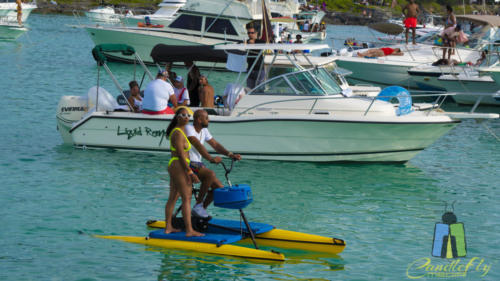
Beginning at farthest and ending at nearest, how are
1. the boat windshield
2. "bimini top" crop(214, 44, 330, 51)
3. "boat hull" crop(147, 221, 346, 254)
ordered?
the boat windshield
"bimini top" crop(214, 44, 330, 51)
"boat hull" crop(147, 221, 346, 254)

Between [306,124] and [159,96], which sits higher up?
[159,96]

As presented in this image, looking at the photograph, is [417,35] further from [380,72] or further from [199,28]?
[380,72]

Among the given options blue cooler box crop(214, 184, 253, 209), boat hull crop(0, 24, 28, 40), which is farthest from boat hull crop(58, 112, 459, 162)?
boat hull crop(0, 24, 28, 40)

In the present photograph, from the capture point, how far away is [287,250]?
31.7 feet

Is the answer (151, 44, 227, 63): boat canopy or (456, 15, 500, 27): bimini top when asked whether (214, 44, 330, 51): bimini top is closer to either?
(151, 44, 227, 63): boat canopy

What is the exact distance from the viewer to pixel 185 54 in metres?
16.0

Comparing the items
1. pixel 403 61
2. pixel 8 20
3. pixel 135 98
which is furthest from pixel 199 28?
pixel 8 20

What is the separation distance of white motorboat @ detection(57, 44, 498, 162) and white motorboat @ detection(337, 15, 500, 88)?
12156mm

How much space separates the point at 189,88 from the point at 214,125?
171cm

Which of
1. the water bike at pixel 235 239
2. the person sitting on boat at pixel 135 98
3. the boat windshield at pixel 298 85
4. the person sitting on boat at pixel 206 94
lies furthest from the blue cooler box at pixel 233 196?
the person sitting on boat at pixel 135 98

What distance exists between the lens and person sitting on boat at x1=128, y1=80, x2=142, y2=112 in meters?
15.2

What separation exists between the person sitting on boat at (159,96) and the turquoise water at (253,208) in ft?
3.63
